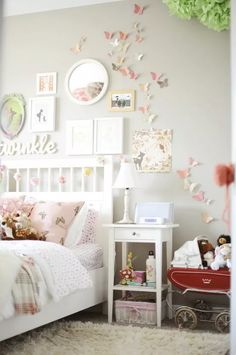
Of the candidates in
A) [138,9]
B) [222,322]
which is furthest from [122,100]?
[222,322]

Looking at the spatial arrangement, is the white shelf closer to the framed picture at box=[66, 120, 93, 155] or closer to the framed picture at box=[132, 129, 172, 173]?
the framed picture at box=[132, 129, 172, 173]

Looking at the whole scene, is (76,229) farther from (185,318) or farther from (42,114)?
(42,114)

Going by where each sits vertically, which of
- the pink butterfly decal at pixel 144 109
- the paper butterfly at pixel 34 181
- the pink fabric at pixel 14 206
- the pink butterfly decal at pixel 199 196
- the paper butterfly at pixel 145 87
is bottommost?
the pink fabric at pixel 14 206

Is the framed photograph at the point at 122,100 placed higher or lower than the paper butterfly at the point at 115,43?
lower

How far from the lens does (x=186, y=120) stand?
3.76 metres

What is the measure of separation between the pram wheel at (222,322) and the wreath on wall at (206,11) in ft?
6.27

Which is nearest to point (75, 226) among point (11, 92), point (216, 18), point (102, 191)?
point (102, 191)

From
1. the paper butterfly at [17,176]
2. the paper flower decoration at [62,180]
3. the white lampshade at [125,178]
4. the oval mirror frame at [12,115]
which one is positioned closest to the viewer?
the white lampshade at [125,178]

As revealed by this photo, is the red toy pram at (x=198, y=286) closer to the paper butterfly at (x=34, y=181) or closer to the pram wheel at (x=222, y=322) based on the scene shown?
the pram wheel at (x=222, y=322)

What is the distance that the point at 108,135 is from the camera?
393 centimetres

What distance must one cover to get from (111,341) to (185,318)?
1.99 ft

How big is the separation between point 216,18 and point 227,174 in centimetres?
228

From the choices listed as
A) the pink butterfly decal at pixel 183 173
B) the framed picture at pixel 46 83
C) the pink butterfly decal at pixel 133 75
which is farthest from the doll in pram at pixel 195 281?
the framed picture at pixel 46 83

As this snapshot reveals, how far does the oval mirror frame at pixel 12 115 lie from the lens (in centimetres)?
423
